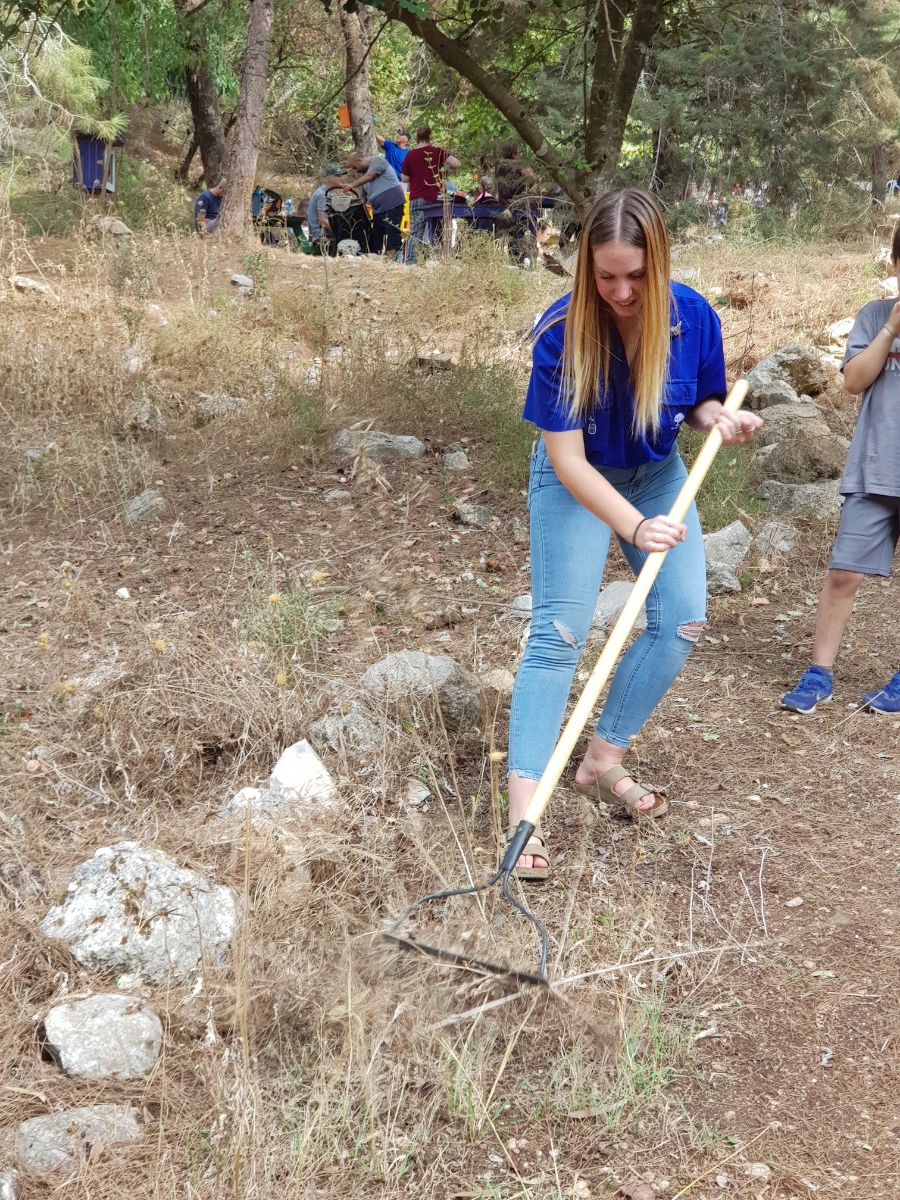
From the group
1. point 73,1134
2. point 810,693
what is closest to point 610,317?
point 810,693

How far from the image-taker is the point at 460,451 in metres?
5.52

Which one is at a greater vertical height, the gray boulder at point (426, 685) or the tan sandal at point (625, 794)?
the gray boulder at point (426, 685)

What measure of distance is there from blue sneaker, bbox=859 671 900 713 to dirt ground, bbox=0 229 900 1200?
0.07 metres

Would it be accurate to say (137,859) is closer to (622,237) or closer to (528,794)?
(528,794)

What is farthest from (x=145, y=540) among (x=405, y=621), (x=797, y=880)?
(x=797, y=880)

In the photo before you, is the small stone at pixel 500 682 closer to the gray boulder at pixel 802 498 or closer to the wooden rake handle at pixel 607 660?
the wooden rake handle at pixel 607 660

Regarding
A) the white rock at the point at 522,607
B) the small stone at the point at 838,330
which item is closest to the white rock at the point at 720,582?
the white rock at the point at 522,607

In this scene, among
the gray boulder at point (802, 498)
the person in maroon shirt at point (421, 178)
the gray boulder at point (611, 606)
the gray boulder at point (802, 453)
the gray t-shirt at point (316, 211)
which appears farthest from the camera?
the gray t-shirt at point (316, 211)

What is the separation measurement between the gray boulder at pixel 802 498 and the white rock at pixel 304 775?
9.75 ft

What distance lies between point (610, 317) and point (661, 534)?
54 centimetres

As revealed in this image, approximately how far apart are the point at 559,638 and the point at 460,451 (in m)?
3.00

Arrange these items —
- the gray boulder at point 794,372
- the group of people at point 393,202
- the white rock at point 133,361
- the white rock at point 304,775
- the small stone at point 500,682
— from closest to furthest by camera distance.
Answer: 1. the white rock at point 304,775
2. the small stone at point 500,682
3. the white rock at point 133,361
4. the gray boulder at point 794,372
5. the group of people at point 393,202

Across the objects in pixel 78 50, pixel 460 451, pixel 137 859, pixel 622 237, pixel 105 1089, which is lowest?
pixel 105 1089

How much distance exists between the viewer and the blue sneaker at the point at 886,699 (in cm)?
357
